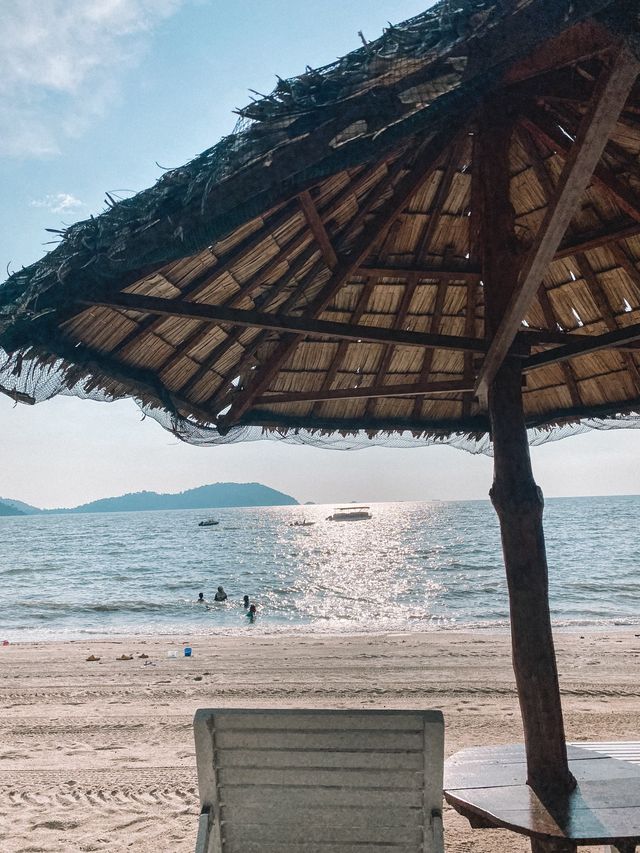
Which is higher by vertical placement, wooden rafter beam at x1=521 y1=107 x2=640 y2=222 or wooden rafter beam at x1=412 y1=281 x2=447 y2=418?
wooden rafter beam at x1=521 y1=107 x2=640 y2=222

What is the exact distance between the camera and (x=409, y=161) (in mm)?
3186

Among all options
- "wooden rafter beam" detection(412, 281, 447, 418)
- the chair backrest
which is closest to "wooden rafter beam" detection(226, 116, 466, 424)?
"wooden rafter beam" detection(412, 281, 447, 418)

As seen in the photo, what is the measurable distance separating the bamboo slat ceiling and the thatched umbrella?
1cm

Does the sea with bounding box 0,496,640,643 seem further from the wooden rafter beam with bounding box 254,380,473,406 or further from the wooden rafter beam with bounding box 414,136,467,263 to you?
the wooden rafter beam with bounding box 414,136,467,263

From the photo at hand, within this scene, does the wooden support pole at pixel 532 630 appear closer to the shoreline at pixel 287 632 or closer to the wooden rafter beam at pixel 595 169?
the wooden rafter beam at pixel 595 169

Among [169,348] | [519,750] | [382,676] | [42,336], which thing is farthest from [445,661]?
[42,336]

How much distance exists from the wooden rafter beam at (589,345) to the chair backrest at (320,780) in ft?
6.59

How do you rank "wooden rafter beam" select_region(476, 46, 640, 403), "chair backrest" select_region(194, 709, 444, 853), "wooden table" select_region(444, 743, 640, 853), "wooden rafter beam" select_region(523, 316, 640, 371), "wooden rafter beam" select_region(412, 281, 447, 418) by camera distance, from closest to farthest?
"wooden rafter beam" select_region(476, 46, 640, 403) → "chair backrest" select_region(194, 709, 444, 853) → "wooden table" select_region(444, 743, 640, 853) → "wooden rafter beam" select_region(523, 316, 640, 371) → "wooden rafter beam" select_region(412, 281, 447, 418)

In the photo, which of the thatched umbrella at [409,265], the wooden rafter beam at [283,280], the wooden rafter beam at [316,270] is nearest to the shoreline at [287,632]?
the thatched umbrella at [409,265]

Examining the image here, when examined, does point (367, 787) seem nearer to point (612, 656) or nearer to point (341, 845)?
point (341, 845)

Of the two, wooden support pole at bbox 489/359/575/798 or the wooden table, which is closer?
the wooden table

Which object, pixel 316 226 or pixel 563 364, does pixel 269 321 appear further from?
pixel 563 364

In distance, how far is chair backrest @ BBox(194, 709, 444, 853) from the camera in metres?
2.07

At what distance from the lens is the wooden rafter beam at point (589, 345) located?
320 centimetres
